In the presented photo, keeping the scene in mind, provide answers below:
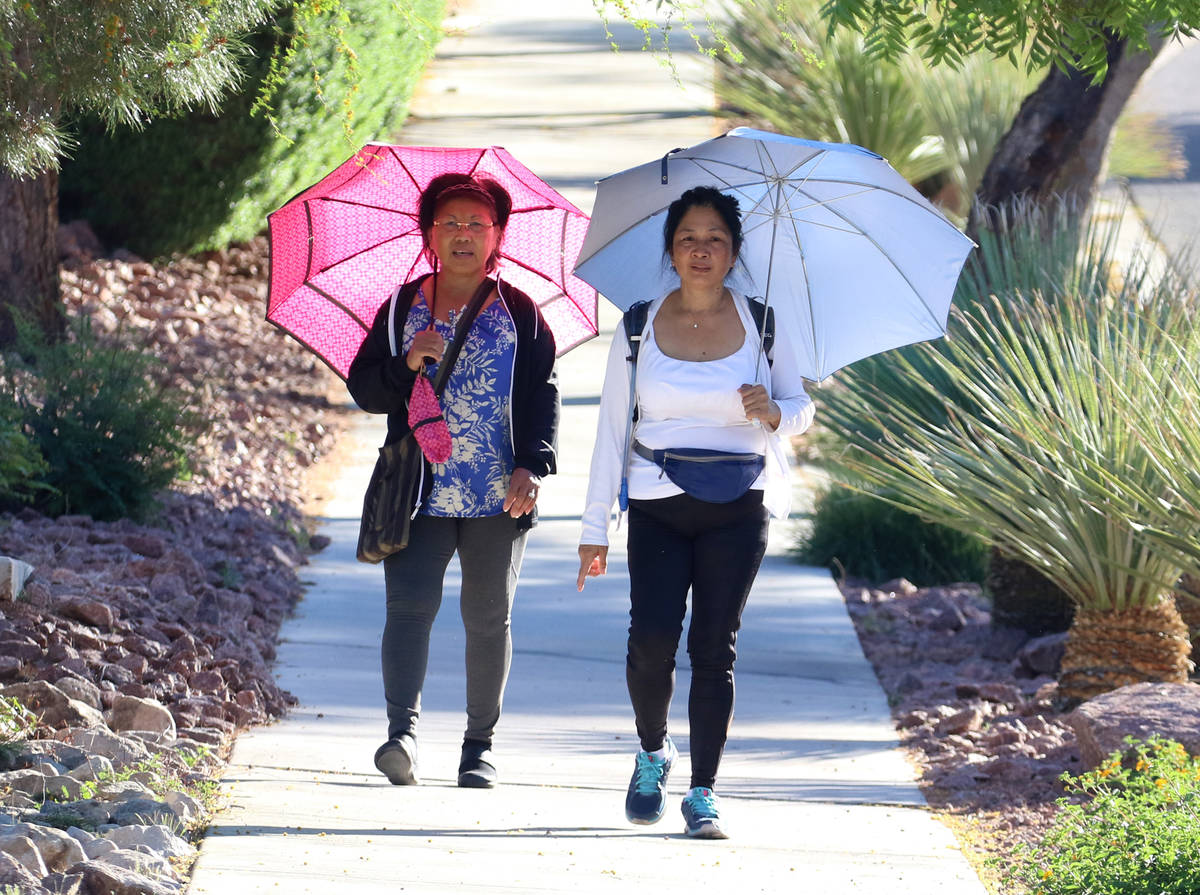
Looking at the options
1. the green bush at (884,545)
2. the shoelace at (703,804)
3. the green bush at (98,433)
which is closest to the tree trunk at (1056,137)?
the green bush at (884,545)

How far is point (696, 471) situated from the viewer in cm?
409

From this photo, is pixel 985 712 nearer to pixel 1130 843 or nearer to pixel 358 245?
pixel 1130 843

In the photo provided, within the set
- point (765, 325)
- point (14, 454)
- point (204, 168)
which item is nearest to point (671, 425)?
point (765, 325)

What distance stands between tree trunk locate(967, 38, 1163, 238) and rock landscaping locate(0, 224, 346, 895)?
403 cm

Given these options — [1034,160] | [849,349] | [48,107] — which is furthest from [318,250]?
[1034,160]

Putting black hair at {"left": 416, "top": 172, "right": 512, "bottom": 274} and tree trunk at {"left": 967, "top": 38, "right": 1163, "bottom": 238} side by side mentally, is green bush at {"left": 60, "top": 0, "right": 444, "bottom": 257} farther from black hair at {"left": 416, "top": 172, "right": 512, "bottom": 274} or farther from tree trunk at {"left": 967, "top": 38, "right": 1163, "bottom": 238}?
black hair at {"left": 416, "top": 172, "right": 512, "bottom": 274}

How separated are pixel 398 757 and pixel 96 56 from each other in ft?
6.41

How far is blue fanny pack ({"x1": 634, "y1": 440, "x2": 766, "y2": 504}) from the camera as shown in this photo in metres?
Result: 4.07

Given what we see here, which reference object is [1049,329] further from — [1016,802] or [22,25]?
[22,25]

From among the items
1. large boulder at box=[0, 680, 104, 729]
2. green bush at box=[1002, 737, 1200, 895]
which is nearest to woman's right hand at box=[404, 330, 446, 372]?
large boulder at box=[0, 680, 104, 729]

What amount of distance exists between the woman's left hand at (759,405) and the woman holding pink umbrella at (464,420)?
605mm

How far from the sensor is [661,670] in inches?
165

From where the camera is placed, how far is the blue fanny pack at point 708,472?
407 centimetres

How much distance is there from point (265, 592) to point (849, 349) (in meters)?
3.11
